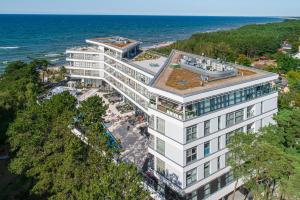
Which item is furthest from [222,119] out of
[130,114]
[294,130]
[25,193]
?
[130,114]

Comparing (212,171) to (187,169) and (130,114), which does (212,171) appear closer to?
(187,169)

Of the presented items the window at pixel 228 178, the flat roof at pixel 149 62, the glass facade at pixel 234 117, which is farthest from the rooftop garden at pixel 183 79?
the flat roof at pixel 149 62

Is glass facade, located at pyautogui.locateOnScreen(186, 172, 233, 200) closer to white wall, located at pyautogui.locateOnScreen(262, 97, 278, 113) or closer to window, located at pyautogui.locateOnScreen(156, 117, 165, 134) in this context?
window, located at pyautogui.locateOnScreen(156, 117, 165, 134)

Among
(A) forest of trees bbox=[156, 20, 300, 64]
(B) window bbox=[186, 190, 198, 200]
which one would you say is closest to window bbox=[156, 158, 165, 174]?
(B) window bbox=[186, 190, 198, 200]

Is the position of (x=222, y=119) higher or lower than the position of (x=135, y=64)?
lower

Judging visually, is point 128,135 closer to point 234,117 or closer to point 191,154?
point 234,117

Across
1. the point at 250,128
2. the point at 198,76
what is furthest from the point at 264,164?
the point at 198,76
